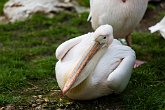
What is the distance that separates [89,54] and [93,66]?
13 centimetres

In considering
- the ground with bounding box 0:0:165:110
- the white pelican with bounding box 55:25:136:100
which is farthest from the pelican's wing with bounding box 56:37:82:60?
the ground with bounding box 0:0:165:110

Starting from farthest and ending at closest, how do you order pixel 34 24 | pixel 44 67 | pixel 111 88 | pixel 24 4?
pixel 24 4 → pixel 34 24 → pixel 44 67 → pixel 111 88

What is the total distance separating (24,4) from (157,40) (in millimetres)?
3171

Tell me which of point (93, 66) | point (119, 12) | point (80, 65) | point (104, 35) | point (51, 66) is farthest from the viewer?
point (51, 66)

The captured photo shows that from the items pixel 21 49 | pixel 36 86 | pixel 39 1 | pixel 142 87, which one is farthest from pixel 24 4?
pixel 142 87

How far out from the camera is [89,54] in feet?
15.5

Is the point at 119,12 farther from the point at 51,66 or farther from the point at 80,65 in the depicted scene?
the point at 80,65

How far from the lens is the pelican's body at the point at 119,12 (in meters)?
5.79

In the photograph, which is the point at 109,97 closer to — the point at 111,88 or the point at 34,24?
the point at 111,88

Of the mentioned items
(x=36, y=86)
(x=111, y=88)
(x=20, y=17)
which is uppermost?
(x=111, y=88)

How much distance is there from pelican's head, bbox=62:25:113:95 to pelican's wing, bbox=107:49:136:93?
9.6 inches

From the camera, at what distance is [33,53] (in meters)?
7.09

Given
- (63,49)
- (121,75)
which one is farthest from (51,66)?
(121,75)

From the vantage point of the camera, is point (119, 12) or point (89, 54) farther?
point (119, 12)
